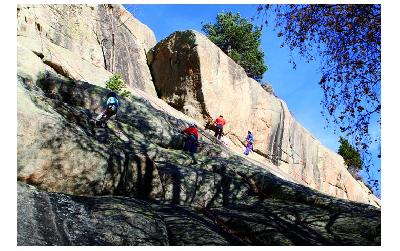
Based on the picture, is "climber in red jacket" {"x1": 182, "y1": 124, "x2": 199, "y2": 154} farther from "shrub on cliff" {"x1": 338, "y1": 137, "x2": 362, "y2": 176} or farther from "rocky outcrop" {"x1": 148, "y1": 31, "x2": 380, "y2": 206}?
"shrub on cliff" {"x1": 338, "y1": 137, "x2": 362, "y2": 176}

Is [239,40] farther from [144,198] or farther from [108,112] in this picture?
[144,198]

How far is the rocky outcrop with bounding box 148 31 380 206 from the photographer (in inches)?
1152

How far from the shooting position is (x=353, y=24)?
8352 mm

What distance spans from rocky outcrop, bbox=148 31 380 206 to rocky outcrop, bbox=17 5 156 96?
2.05 metres

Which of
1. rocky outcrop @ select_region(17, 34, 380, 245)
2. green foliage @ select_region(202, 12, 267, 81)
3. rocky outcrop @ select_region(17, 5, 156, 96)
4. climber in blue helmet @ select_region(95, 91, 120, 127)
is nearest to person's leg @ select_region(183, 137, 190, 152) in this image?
rocky outcrop @ select_region(17, 34, 380, 245)

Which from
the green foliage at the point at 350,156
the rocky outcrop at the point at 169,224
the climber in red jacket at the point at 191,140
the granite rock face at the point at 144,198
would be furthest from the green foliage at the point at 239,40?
the rocky outcrop at the point at 169,224

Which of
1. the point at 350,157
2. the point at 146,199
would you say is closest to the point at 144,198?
the point at 146,199

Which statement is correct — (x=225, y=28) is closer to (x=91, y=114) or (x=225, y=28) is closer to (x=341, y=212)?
(x=91, y=114)

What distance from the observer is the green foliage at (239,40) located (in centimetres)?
4516

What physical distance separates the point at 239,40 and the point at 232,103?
16.3m

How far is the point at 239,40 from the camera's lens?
45781mm

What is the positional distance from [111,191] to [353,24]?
617cm

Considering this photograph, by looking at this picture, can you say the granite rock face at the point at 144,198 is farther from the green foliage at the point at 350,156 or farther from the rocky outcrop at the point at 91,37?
the green foliage at the point at 350,156

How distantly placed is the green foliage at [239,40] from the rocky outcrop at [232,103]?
1034 centimetres
